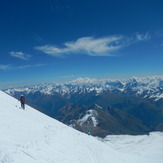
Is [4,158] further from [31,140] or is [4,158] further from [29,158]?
[31,140]

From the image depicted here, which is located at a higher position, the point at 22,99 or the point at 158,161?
the point at 22,99

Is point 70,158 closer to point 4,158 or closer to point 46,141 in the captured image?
point 46,141

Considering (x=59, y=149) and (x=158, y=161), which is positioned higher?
(x=59, y=149)

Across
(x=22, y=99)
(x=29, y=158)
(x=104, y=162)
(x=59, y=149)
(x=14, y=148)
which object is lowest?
(x=104, y=162)

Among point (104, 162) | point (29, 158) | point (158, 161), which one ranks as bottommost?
point (158, 161)

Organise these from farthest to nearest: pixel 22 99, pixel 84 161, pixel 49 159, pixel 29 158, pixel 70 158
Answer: pixel 22 99 < pixel 84 161 < pixel 70 158 < pixel 49 159 < pixel 29 158

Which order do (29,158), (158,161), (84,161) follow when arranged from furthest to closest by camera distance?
(158,161), (84,161), (29,158)

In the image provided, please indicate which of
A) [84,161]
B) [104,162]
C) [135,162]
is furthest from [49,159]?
[135,162]

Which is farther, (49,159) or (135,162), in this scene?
(135,162)

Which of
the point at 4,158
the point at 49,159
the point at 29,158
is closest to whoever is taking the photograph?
the point at 4,158
